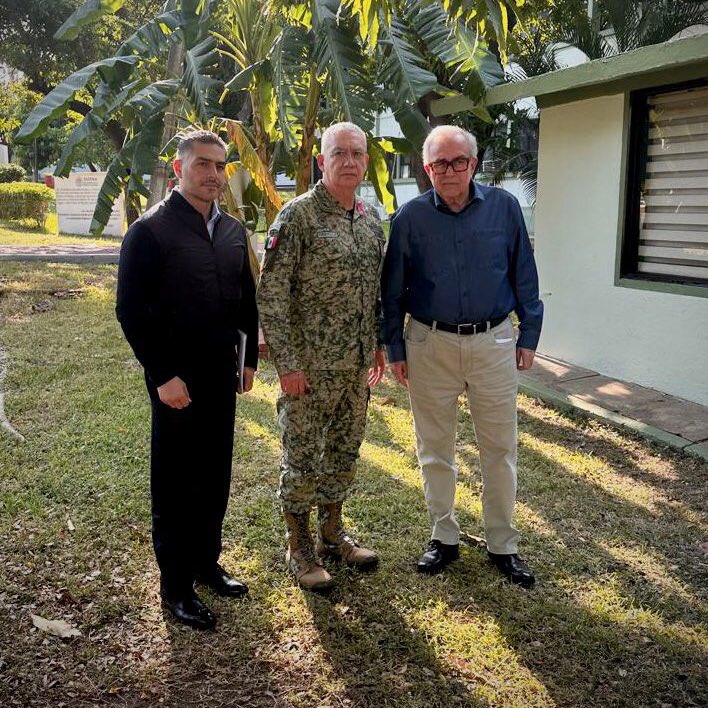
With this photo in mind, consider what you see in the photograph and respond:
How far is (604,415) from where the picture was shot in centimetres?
630

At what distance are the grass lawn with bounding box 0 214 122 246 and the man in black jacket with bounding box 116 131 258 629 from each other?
15.7 metres

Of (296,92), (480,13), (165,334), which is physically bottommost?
(165,334)

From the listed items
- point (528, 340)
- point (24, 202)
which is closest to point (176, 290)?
point (528, 340)

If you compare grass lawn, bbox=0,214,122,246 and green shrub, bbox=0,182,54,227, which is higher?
green shrub, bbox=0,182,54,227

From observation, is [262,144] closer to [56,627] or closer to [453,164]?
[453,164]

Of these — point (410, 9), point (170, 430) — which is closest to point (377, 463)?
point (170, 430)

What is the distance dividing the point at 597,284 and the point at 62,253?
11730 mm

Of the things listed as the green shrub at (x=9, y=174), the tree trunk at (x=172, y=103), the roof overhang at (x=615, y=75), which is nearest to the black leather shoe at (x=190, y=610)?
the roof overhang at (x=615, y=75)

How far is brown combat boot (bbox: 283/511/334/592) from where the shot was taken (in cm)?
358

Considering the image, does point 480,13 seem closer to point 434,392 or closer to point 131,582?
point 434,392

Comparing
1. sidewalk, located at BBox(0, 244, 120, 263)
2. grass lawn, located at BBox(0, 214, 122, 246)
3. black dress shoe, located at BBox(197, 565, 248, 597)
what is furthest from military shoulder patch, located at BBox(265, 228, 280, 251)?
grass lawn, located at BBox(0, 214, 122, 246)

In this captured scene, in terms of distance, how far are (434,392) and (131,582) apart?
1.76 m

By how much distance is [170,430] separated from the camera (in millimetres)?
3195

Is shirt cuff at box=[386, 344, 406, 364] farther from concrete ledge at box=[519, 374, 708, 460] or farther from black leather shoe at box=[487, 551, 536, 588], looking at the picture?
concrete ledge at box=[519, 374, 708, 460]
